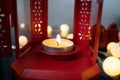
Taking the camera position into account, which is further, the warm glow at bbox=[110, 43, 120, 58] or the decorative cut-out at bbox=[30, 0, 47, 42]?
the decorative cut-out at bbox=[30, 0, 47, 42]

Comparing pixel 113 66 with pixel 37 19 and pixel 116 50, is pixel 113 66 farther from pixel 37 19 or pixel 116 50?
pixel 37 19

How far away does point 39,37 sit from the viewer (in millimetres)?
714

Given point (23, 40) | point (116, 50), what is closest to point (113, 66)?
point (116, 50)

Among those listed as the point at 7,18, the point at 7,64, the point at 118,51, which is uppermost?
the point at 7,18

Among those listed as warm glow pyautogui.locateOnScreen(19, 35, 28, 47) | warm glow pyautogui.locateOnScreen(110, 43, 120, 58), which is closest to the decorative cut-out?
warm glow pyautogui.locateOnScreen(19, 35, 28, 47)

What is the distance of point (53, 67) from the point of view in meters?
0.50

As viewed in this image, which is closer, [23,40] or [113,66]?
[113,66]

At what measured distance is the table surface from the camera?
466mm

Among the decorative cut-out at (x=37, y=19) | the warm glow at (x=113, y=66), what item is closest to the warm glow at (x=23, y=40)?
the decorative cut-out at (x=37, y=19)

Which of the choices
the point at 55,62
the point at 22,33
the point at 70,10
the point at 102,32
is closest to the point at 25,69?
the point at 55,62

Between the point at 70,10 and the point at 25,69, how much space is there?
58 centimetres

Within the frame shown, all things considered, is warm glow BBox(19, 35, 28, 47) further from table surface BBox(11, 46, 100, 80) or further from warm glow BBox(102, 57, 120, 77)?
warm glow BBox(102, 57, 120, 77)

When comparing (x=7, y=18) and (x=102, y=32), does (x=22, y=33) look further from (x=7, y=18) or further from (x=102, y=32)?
(x=102, y=32)

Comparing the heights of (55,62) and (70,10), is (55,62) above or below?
below
